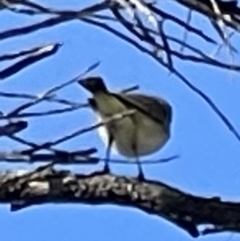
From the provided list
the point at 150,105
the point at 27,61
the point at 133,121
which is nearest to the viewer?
the point at 27,61

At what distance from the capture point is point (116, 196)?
161 centimetres

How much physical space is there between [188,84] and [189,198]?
335 mm

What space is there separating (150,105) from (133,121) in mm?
139

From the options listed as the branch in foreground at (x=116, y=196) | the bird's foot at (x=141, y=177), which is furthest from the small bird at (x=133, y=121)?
the branch in foreground at (x=116, y=196)

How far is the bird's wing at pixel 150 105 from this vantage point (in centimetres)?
229

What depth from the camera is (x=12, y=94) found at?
1.32 meters

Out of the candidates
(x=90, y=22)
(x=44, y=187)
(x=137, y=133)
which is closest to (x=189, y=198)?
(x=44, y=187)

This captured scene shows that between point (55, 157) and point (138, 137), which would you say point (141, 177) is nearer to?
point (55, 157)

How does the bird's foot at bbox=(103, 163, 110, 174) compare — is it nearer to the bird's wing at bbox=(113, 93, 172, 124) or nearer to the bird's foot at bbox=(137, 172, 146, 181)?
the bird's foot at bbox=(137, 172, 146, 181)

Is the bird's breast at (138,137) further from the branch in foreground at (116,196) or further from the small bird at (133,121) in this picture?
the branch in foreground at (116,196)

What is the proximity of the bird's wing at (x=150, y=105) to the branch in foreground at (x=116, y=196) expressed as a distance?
1.87 feet

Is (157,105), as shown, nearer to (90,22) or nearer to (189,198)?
(189,198)

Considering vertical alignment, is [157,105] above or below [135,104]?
above

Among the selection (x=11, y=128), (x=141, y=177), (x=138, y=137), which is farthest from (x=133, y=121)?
(x=11, y=128)
